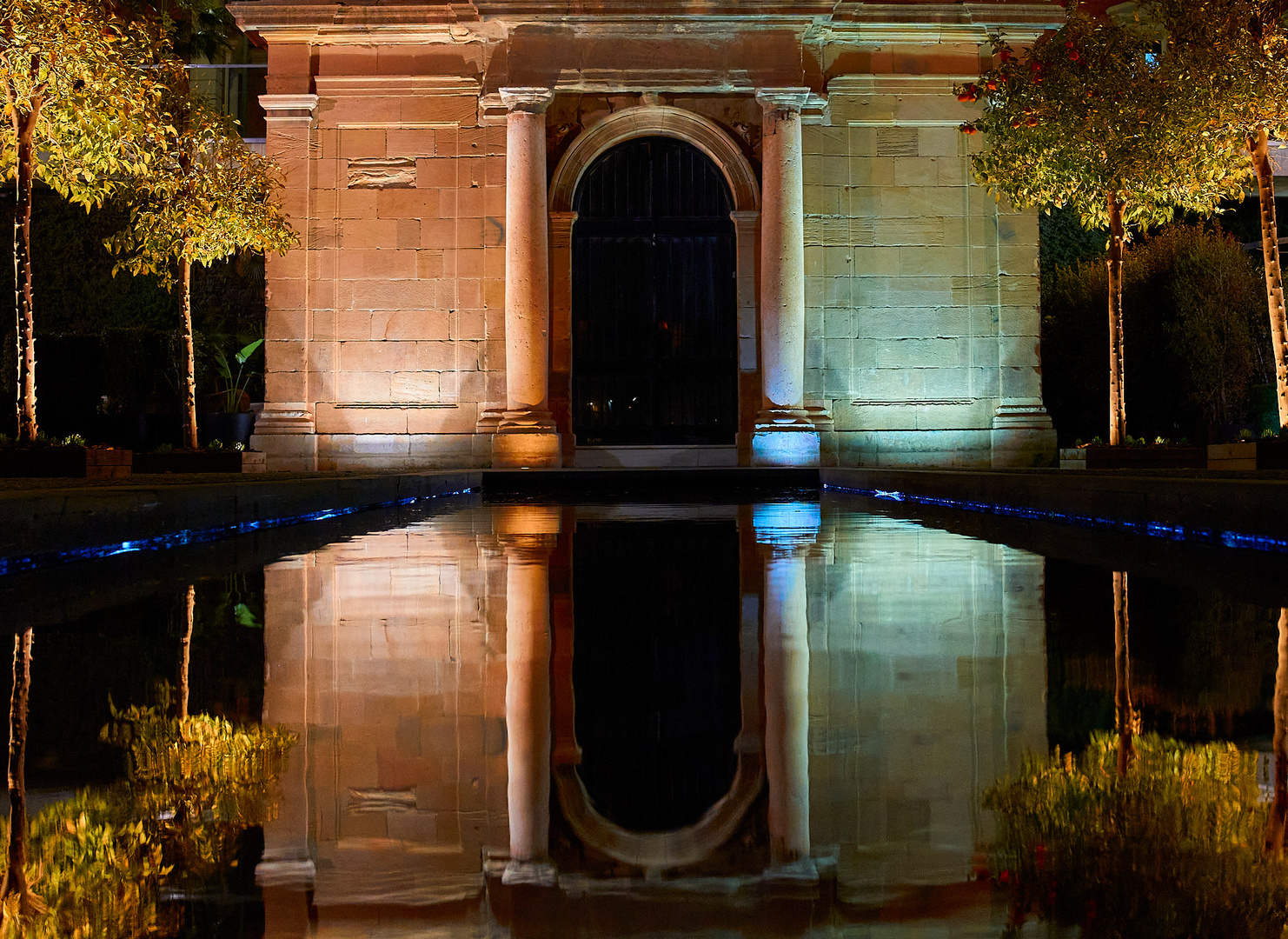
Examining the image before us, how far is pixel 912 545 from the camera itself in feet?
24.2

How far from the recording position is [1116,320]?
17.6 m

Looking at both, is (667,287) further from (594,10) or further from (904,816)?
Answer: (904,816)

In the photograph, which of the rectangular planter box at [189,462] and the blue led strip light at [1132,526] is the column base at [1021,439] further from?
the rectangular planter box at [189,462]

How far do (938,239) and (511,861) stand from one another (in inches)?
809

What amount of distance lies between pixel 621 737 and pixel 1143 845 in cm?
106

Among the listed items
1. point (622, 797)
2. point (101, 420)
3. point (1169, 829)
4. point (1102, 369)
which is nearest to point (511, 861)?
point (622, 797)

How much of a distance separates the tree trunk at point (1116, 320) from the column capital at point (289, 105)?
488 inches

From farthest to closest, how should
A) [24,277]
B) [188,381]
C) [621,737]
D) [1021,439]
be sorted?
[1021,439]
[188,381]
[24,277]
[621,737]

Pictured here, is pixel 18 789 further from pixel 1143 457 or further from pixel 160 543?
pixel 1143 457

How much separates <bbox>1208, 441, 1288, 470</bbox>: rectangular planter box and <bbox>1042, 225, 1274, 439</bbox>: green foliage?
39.9 ft

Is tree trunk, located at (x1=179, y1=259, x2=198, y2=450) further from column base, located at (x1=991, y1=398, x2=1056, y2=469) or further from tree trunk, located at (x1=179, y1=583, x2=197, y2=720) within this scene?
tree trunk, located at (x1=179, y1=583, x2=197, y2=720)

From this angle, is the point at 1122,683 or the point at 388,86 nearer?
the point at 1122,683

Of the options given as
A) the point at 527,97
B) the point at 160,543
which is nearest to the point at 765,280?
the point at 527,97

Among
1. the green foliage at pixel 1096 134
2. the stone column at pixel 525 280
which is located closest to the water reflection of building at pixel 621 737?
the green foliage at pixel 1096 134
